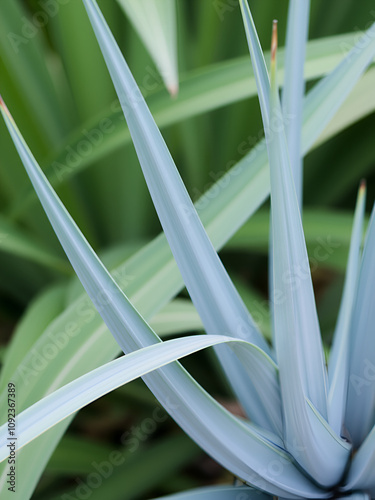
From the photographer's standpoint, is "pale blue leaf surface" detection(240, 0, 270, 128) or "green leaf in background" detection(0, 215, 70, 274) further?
"green leaf in background" detection(0, 215, 70, 274)

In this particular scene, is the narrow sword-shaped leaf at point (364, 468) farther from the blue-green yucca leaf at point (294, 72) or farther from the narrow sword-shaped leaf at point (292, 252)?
the blue-green yucca leaf at point (294, 72)

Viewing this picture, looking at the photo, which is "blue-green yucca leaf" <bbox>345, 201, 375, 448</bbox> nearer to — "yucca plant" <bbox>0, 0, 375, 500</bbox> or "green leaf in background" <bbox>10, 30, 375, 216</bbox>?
"yucca plant" <bbox>0, 0, 375, 500</bbox>

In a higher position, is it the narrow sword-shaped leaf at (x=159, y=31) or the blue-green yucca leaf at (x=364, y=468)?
the narrow sword-shaped leaf at (x=159, y=31)

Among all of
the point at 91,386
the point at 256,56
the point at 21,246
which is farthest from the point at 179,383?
the point at 21,246

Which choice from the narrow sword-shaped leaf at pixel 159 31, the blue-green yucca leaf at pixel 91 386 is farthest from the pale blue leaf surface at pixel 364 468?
the narrow sword-shaped leaf at pixel 159 31

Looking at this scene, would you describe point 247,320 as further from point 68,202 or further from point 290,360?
point 68,202

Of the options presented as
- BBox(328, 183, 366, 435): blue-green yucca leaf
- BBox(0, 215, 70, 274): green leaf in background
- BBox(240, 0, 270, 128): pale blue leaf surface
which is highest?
BBox(240, 0, 270, 128): pale blue leaf surface

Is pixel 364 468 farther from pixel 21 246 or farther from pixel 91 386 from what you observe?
pixel 21 246

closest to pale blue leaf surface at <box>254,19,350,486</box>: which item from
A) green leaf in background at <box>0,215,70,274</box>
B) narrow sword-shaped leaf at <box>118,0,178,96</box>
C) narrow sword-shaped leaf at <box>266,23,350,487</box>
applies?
narrow sword-shaped leaf at <box>266,23,350,487</box>
